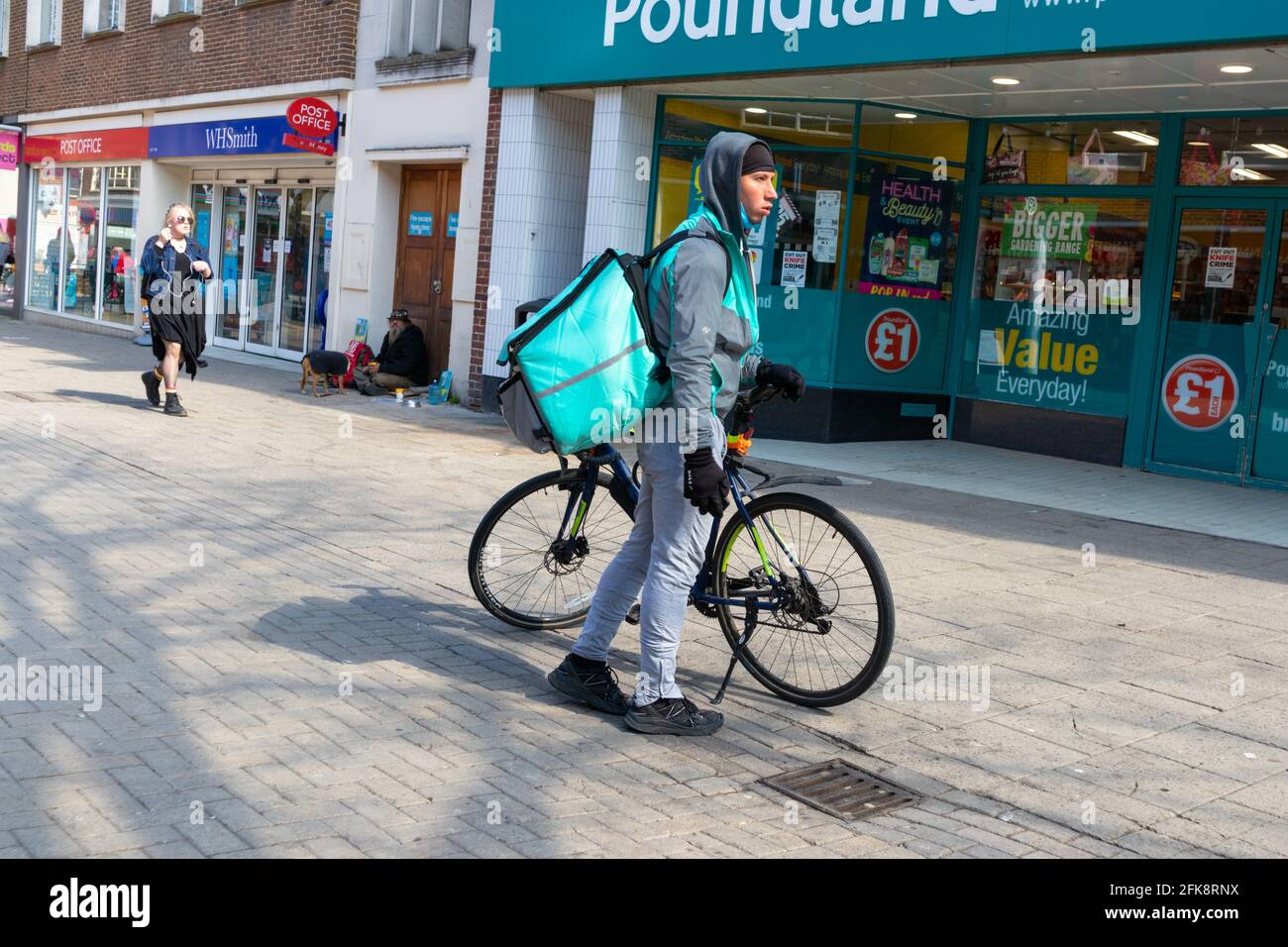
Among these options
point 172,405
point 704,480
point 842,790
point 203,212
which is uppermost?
point 203,212

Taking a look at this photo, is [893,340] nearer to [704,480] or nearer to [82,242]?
[704,480]

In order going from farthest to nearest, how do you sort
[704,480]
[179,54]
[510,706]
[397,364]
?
1. [179,54]
2. [397,364]
3. [510,706]
4. [704,480]

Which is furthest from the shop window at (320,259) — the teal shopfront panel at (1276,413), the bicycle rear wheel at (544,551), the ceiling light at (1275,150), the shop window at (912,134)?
the bicycle rear wheel at (544,551)

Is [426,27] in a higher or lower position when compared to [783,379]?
higher

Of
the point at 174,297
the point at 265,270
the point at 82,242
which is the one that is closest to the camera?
the point at 174,297

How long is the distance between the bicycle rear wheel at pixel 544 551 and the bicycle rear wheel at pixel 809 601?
2.38 ft

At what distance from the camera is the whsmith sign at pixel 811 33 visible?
8.77 meters

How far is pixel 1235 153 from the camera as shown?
11.0 m

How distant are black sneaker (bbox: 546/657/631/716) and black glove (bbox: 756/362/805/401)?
1194mm

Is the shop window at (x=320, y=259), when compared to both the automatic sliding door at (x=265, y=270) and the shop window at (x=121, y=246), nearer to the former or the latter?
the automatic sliding door at (x=265, y=270)

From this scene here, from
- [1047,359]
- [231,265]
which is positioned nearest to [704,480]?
[1047,359]

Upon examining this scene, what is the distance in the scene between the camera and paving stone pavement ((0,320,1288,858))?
3.71 m

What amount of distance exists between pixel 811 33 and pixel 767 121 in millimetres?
1765

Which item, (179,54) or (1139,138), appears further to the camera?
(179,54)
